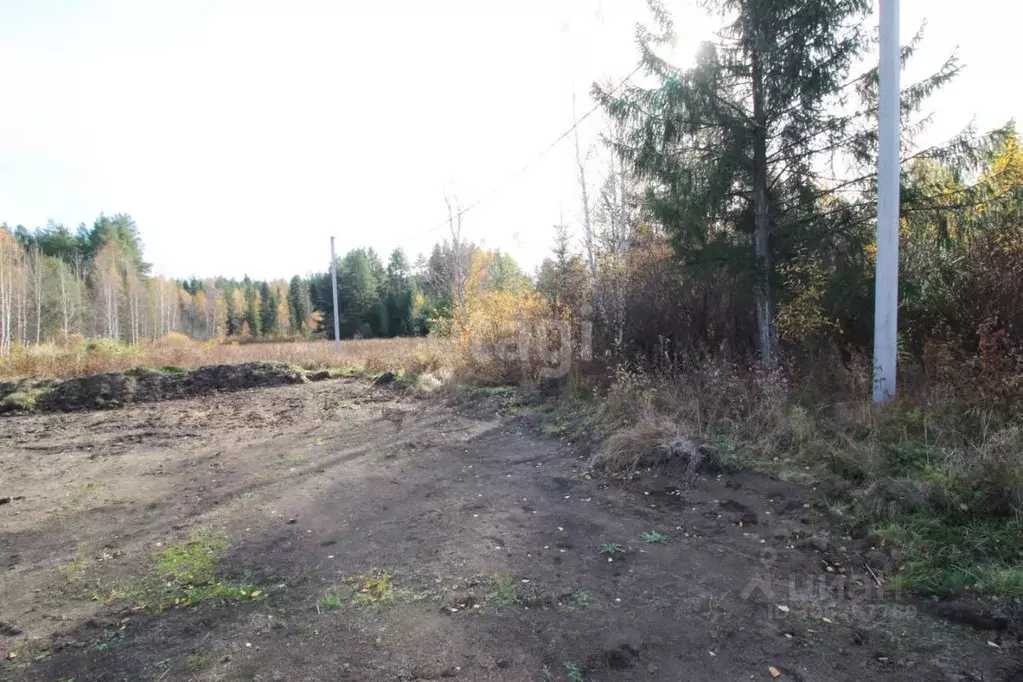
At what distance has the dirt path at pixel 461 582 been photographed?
2.47 metres

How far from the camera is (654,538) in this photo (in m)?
3.72

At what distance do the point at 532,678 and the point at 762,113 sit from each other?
23.3 feet

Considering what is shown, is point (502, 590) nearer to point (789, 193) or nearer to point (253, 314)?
point (789, 193)

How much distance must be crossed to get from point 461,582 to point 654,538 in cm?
141

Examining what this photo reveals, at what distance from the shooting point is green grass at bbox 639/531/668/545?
3.68 m

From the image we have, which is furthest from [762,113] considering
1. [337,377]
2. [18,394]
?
→ [18,394]

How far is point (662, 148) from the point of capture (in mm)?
7152

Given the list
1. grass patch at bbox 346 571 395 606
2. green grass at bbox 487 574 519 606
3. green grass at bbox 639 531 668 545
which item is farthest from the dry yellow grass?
green grass at bbox 487 574 519 606

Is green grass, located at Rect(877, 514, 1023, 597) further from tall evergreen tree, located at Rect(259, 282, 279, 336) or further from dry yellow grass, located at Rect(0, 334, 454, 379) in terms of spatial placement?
tall evergreen tree, located at Rect(259, 282, 279, 336)

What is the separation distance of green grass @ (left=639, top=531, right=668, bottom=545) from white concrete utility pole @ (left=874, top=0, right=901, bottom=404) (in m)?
2.98

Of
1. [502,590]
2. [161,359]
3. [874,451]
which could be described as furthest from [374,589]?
[161,359]

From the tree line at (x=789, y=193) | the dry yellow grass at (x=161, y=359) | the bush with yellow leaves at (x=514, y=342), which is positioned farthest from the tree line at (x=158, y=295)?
the tree line at (x=789, y=193)

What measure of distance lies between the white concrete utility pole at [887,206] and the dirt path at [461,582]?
2.06 metres

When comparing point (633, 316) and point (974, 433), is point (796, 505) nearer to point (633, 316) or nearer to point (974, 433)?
point (974, 433)
